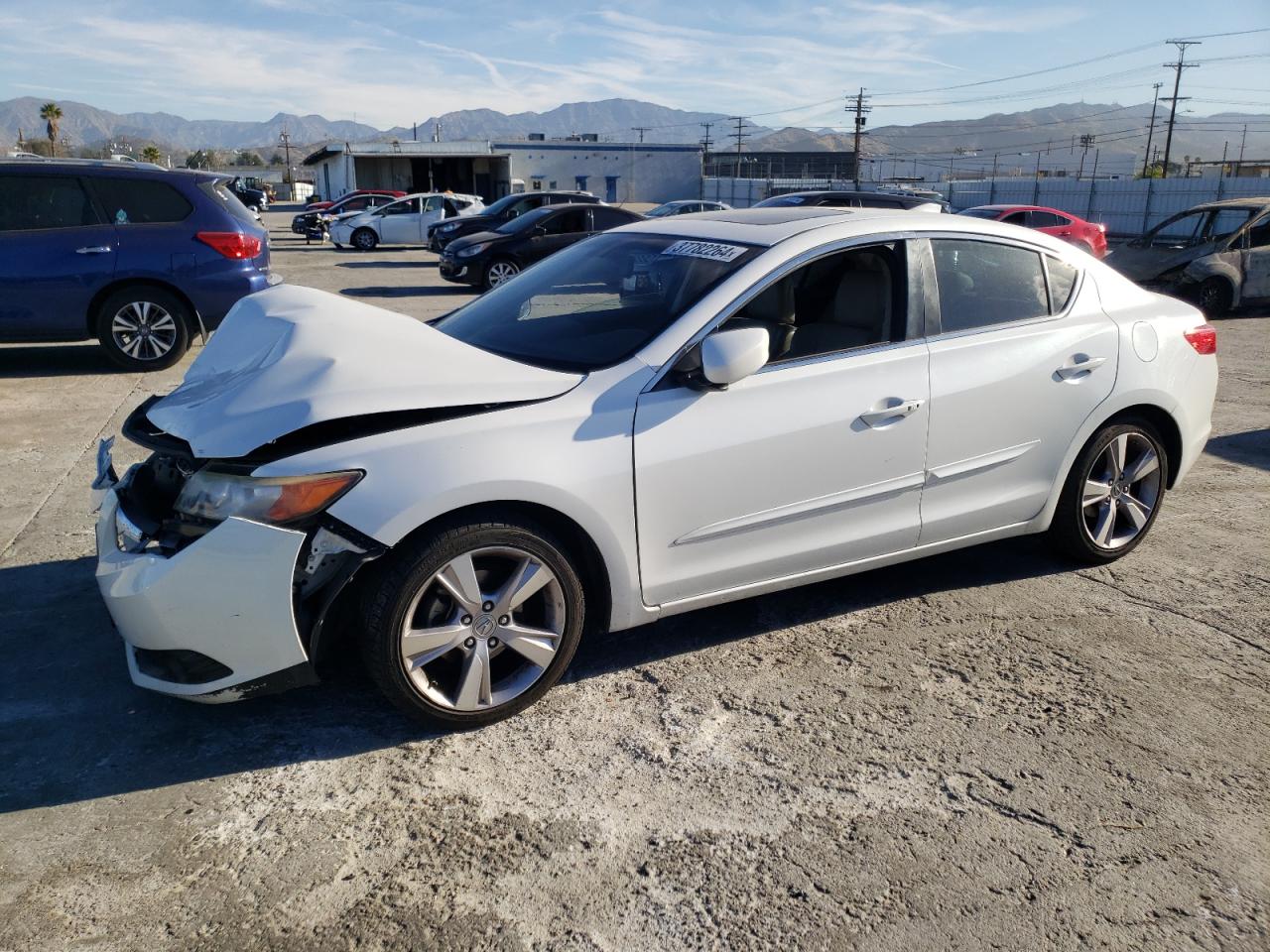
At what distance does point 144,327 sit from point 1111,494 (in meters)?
8.19

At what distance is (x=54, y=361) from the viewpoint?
984 centimetres

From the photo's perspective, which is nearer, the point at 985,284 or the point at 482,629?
the point at 482,629

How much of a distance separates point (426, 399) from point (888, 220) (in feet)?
6.85

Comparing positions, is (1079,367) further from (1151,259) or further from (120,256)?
(1151,259)

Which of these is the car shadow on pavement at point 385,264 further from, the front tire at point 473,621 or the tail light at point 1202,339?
the front tire at point 473,621

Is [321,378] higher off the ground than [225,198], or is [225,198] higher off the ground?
[225,198]

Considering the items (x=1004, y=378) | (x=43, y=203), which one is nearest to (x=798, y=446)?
(x=1004, y=378)

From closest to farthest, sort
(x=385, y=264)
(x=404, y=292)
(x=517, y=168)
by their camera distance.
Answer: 1. (x=404, y=292)
2. (x=385, y=264)
3. (x=517, y=168)

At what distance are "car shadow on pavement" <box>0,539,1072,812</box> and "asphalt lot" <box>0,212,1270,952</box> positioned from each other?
13 mm

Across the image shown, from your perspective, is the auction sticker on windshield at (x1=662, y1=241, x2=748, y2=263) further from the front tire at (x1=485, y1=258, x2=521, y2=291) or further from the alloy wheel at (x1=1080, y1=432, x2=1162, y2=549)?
the front tire at (x1=485, y1=258, x2=521, y2=291)

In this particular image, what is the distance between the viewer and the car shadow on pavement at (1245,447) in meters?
6.66

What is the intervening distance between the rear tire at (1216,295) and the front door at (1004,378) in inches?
449

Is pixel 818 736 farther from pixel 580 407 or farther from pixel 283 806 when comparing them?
pixel 283 806

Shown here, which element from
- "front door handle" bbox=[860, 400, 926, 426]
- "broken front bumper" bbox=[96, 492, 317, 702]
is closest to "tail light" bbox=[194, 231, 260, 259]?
"broken front bumper" bbox=[96, 492, 317, 702]
